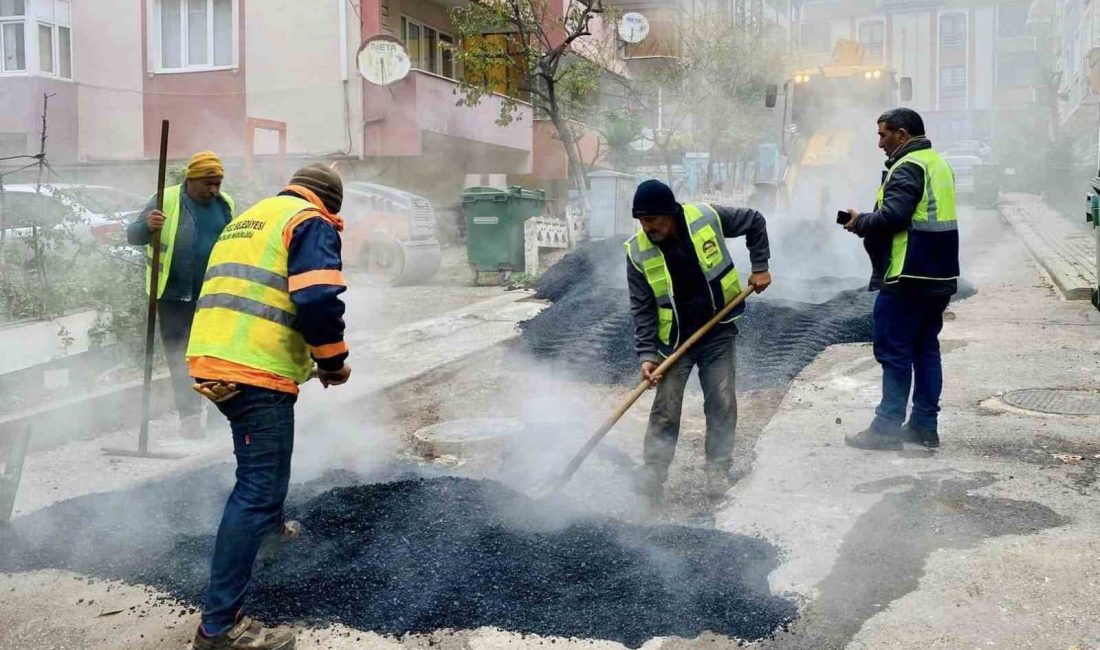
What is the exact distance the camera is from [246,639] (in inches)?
121

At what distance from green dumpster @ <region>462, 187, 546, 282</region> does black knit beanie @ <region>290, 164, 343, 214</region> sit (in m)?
9.38

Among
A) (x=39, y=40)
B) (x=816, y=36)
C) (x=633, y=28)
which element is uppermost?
(x=816, y=36)

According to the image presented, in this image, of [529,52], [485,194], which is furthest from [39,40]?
[485,194]

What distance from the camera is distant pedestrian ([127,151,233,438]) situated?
549 cm

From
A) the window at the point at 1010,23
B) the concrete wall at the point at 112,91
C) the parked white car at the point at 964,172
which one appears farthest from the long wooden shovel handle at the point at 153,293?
the window at the point at 1010,23

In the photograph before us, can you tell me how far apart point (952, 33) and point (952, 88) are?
340 inches

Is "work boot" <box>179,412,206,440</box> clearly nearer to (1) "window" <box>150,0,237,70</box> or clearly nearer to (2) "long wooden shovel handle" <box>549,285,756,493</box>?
(2) "long wooden shovel handle" <box>549,285,756,493</box>

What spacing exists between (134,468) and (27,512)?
2.62 ft

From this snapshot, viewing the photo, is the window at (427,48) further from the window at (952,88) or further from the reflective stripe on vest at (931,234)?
the window at (952,88)

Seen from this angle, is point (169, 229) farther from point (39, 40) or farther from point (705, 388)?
point (39, 40)

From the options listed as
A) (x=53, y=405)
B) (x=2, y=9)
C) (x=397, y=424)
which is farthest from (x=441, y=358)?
(x=2, y=9)

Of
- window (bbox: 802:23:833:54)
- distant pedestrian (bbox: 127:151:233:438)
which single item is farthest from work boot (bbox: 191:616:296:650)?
window (bbox: 802:23:833:54)

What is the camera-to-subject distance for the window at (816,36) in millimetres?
26359

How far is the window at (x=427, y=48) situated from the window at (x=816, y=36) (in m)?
10.9
